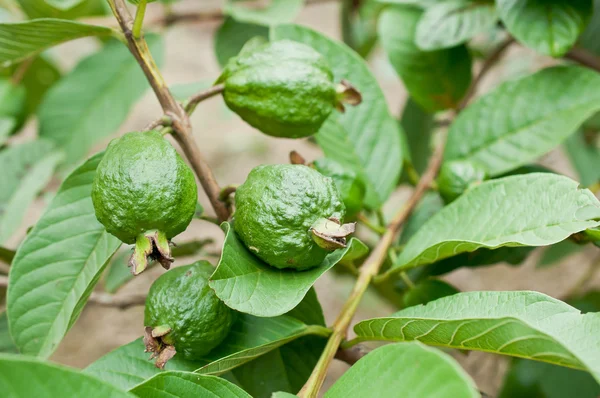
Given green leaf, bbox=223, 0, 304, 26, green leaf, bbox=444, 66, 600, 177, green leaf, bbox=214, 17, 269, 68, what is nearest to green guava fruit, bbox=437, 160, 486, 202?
green leaf, bbox=444, 66, 600, 177

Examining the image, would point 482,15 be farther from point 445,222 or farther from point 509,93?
point 445,222

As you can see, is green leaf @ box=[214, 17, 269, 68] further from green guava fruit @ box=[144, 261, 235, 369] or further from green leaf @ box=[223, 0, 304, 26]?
green guava fruit @ box=[144, 261, 235, 369]

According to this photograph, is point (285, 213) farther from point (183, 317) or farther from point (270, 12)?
point (270, 12)

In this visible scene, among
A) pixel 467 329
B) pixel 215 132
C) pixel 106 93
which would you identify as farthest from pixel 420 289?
pixel 215 132

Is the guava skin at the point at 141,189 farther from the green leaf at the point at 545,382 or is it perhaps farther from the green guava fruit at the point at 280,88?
the green leaf at the point at 545,382

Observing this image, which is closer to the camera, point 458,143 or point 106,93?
point 458,143

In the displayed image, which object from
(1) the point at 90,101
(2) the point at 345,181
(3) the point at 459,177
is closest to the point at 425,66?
(3) the point at 459,177

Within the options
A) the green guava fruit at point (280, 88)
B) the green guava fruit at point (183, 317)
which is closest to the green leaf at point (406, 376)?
the green guava fruit at point (183, 317)

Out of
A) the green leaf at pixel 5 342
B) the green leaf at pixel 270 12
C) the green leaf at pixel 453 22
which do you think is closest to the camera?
the green leaf at pixel 5 342
